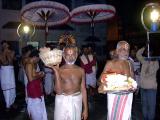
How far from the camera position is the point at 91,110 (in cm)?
988

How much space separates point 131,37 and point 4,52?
43.7 ft

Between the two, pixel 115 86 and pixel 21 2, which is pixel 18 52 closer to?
pixel 21 2

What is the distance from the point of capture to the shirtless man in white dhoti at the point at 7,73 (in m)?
10.0

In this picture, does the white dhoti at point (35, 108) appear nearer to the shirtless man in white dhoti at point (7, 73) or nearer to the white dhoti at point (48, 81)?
the shirtless man in white dhoti at point (7, 73)

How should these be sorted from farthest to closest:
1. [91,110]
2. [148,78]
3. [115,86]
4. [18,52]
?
1. [18,52]
2. [91,110]
3. [148,78]
4. [115,86]

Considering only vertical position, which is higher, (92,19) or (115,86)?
(92,19)

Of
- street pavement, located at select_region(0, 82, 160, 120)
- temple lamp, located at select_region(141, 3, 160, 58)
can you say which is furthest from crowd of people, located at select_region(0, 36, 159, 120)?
temple lamp, located at select_region(141, 3, 160, 58)

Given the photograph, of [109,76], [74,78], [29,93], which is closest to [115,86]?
[109,76]

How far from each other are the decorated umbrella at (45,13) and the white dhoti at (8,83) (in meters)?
1.68

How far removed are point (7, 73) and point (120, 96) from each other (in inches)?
215

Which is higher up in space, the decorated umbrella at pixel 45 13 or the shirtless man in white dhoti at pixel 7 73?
the decorated umbrella at pixel 45 13

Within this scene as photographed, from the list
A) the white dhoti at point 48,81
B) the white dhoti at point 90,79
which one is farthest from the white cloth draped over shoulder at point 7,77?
the white dhoti at point 90,79

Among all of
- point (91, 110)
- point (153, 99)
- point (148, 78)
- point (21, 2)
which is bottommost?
point (91, 110)

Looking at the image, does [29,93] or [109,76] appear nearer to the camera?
[109,76]
